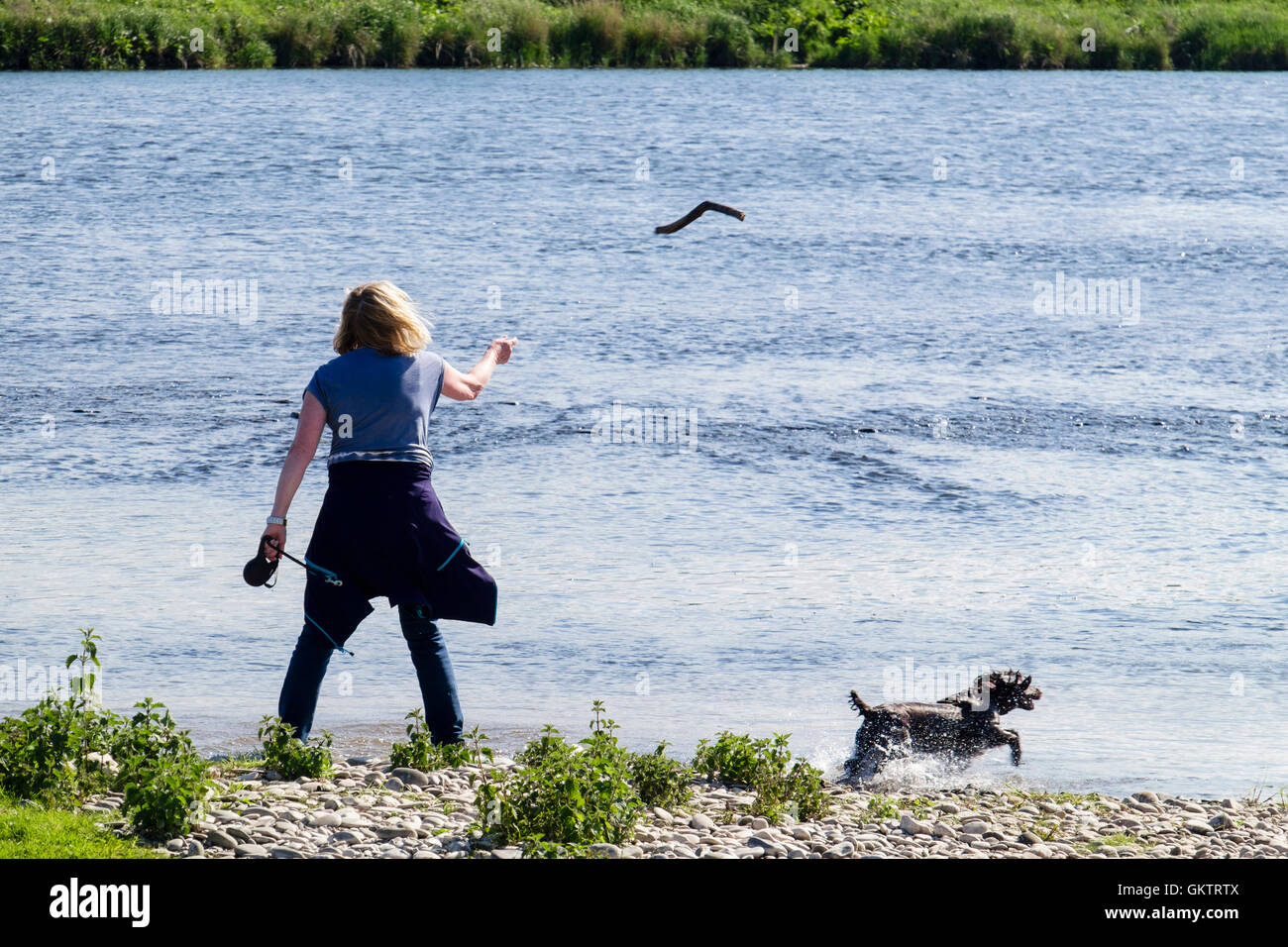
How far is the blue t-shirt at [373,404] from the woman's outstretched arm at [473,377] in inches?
8.4

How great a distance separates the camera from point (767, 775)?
21.5ft

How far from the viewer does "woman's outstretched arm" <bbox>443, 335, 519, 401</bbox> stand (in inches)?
258

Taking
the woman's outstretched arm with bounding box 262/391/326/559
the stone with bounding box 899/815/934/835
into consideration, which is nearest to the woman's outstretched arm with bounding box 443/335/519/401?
the woman's outstretched arm with bounding box 262/391/326/559

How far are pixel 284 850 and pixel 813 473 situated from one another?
8542mm

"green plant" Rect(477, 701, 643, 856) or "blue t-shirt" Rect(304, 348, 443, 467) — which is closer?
"green plant" Rect(477, 701, 643, 856)

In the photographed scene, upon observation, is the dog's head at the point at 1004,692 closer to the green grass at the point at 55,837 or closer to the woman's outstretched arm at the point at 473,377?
the woman's outstretched arm at the point at 473,377

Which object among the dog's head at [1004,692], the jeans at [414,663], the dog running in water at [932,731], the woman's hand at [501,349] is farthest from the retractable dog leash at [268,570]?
the dog's head at [1004,692]

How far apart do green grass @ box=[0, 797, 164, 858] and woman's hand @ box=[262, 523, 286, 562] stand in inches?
48.0

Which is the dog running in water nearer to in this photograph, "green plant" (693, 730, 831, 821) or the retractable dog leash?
"green plant" (693, 730, 831, 821)

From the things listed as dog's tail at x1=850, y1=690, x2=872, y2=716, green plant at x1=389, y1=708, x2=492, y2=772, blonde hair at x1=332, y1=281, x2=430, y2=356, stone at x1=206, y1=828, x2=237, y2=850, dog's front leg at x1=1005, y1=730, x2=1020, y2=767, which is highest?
blonde hair at x1=332, y1=281, x2=430, y2=356

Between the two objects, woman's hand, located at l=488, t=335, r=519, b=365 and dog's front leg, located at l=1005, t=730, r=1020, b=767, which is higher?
woman's hand, located at l=488, t=335, r=519, b=365

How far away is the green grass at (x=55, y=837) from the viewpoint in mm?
5219

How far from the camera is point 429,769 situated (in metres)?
6.60
